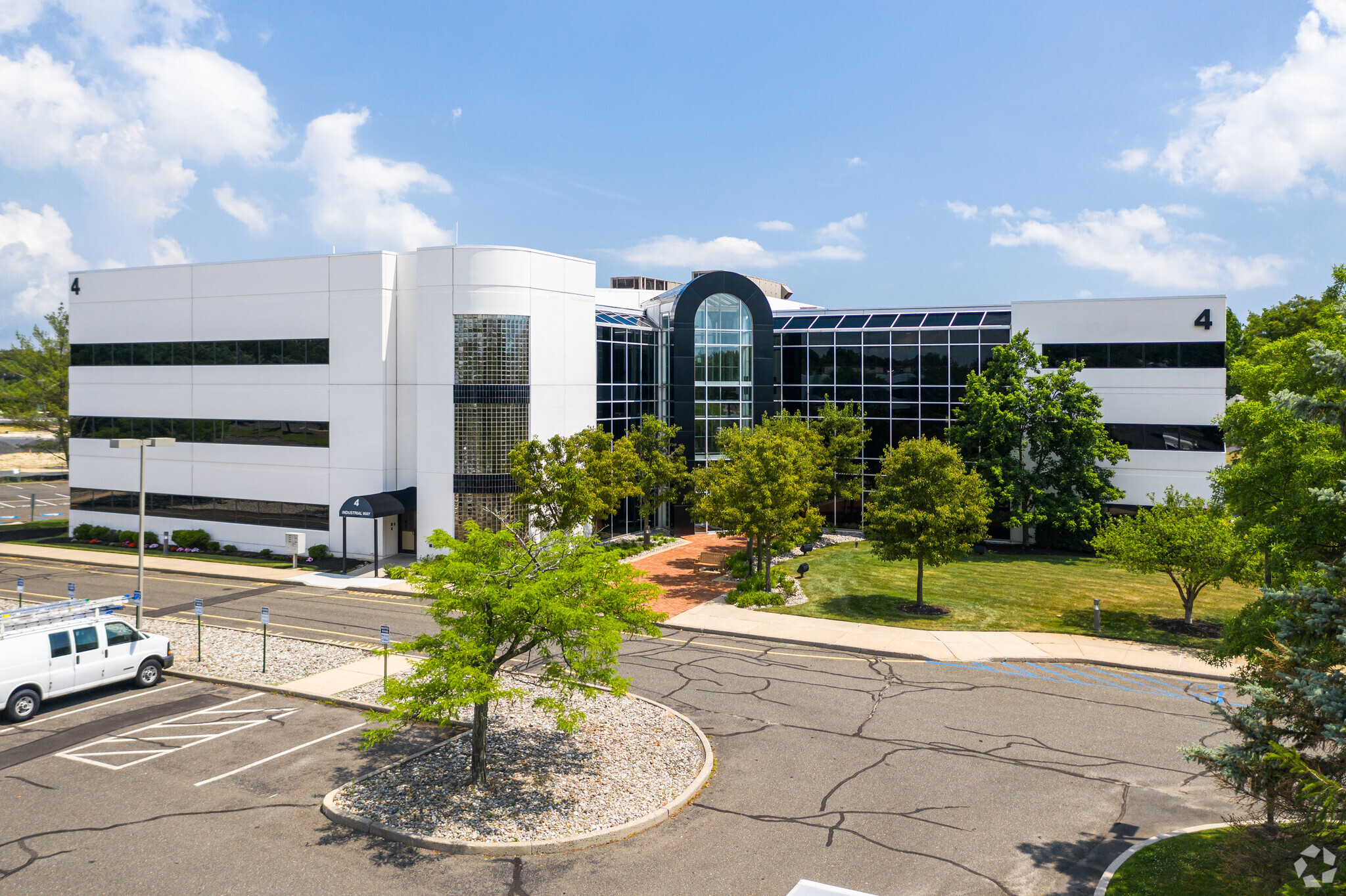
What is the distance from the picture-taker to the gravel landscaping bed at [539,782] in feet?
41.0

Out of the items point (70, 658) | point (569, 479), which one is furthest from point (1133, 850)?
point (569, 479)

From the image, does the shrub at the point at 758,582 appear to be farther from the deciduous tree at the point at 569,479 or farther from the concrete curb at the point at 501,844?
the concrete curb at the point at 501,844

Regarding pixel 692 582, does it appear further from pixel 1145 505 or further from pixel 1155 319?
pixel 1155 319

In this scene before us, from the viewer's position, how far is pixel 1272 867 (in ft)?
34.3

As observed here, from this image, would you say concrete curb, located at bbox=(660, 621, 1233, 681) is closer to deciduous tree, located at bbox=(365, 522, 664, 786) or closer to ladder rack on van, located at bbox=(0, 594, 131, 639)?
deciduous tree, located at bbox=(365, 522, 664, 786)

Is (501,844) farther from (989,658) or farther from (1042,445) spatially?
(1042,445)

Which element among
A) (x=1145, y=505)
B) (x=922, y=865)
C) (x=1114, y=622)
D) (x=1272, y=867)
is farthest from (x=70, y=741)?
(x=1145, y=505)

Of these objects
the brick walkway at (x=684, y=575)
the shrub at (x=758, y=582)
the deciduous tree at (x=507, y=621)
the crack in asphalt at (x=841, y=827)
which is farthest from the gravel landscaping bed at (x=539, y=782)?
the shrub at (x=758, y=582)

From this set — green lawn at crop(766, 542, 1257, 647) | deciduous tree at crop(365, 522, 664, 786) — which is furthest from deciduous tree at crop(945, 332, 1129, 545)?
deciduous tree at crop(365, 522, 664, 786)

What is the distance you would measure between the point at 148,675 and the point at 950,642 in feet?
67.6

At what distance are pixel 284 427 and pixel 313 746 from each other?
80.9 ft

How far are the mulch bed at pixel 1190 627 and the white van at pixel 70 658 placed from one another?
27590 millimetres

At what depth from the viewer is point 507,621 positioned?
509 inches

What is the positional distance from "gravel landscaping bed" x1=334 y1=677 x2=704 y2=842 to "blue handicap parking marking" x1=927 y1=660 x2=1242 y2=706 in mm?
9392
